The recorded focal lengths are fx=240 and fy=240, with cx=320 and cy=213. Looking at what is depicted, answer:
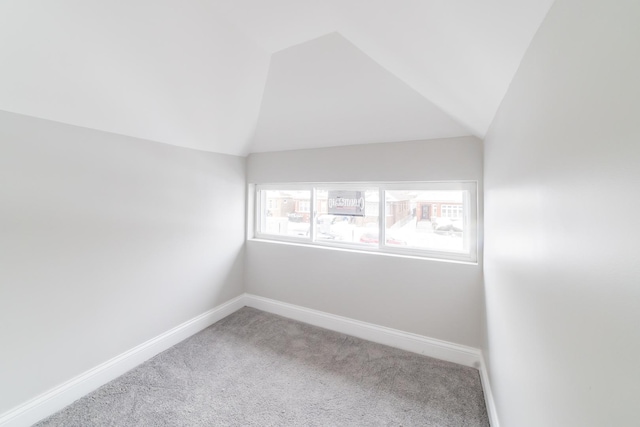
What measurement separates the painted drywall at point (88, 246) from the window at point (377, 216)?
90cm

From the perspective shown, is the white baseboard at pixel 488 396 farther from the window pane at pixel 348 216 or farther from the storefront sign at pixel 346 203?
the storefront sign at pixel 346 203

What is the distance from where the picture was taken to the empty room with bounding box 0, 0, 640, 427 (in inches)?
23.3

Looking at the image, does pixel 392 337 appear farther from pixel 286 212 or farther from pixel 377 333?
pixel 286 212

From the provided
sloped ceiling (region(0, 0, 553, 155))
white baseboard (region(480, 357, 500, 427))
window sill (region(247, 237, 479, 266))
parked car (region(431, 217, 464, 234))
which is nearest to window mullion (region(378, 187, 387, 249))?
window sill (region(247, 237, 479, 266))

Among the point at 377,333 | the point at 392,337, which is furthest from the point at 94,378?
the point at 392,337

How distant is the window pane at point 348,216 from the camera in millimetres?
2553

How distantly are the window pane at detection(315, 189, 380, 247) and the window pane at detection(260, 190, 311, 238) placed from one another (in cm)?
18

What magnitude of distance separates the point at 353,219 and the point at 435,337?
52.6 inches

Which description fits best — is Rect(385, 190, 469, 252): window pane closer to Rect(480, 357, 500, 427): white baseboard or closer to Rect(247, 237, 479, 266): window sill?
Rect(247, 237, 479, 266): window sill

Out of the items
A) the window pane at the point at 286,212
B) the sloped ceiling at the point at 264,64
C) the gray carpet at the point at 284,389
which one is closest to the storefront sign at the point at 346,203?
the window pane at the point at 286,212

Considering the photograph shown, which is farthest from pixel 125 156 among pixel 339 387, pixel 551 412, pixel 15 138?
pixel 551 412

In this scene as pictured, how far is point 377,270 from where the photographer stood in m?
2.38

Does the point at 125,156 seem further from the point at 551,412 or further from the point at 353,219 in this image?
the point at 551,412

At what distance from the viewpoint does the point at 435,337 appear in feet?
7.03
